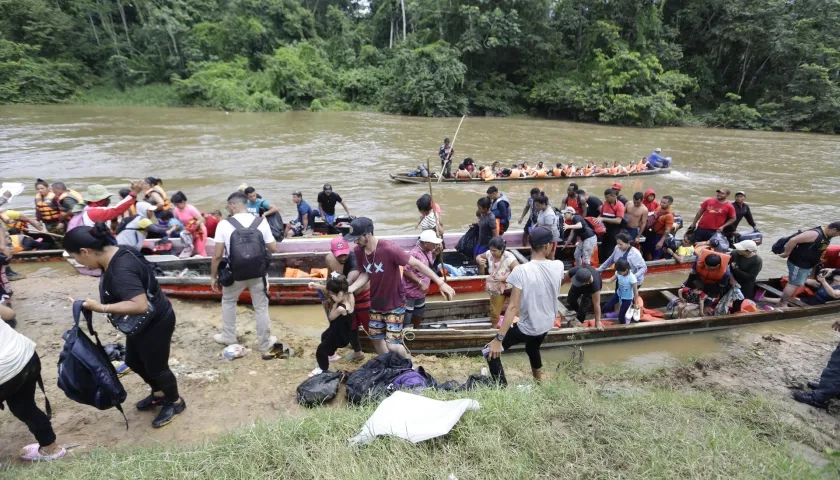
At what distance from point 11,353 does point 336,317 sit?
2337mm

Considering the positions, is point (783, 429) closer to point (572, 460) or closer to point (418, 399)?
point (572, 460)

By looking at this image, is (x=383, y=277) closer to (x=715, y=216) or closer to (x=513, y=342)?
(x=513, y=342)

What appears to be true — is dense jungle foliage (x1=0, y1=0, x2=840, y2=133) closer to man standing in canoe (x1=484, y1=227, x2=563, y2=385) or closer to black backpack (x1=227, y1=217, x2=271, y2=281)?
black backpack (x1=227, y1=217, x2=271, y2=281)

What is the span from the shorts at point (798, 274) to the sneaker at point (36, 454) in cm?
921

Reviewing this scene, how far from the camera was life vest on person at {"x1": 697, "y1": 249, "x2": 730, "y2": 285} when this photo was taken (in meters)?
6.17

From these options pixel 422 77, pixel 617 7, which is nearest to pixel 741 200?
pixel 422 77

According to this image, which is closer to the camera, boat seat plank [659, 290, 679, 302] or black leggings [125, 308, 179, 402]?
black leggings [125, 308, 179, 402]

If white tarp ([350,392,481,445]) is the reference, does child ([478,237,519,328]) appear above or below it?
above

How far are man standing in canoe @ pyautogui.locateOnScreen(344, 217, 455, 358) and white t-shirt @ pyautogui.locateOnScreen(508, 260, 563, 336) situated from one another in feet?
2.19

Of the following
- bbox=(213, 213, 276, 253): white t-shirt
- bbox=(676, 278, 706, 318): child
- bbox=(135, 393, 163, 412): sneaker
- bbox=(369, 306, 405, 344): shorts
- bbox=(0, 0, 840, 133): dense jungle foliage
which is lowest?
bbox=(135, 393, 163, 412): sneaker

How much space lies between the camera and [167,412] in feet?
12.5

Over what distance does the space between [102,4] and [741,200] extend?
50.1 meters

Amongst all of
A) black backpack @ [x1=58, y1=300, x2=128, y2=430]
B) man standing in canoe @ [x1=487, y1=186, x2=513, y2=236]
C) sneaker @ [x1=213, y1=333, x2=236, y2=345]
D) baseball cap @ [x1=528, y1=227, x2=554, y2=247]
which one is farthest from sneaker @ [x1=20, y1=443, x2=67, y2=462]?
man standing in canoe @ [x1=487, y1=186, x2=513, y2=236]

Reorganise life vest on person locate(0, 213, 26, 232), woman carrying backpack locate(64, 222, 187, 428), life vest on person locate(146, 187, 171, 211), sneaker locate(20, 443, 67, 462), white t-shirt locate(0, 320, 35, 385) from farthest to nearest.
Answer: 1. life vest on person locate(0, 213, 26, 232)
2. life vest on person locate(146, 187, 171, 211)
3. sneaker locate(20, 443, 67, 462)
4. woman carrying backpack locate(64, 222, 187, 428)
5. white t-shirt locate(0, 320, 35, 385)
